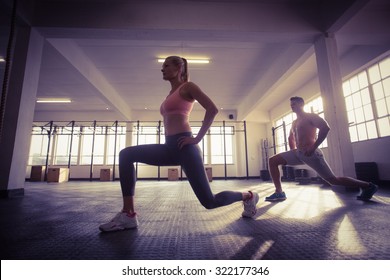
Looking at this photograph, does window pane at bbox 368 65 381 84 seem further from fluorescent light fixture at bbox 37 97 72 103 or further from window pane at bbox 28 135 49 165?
window pane at bbox 28 135 49 165

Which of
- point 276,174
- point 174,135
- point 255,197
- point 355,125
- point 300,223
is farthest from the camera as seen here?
point 355,125

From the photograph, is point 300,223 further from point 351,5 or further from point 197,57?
point 197,57

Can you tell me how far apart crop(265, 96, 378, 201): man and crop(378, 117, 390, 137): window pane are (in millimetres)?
3206

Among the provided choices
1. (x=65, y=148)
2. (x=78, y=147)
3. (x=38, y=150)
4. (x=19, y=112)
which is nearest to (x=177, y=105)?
(x=19, y=112)

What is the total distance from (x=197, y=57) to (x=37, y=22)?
355 centimetres

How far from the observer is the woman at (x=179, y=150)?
1224mm

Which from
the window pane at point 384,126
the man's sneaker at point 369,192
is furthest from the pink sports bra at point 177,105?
the window pane at point 384,126

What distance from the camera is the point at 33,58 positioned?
3660mm

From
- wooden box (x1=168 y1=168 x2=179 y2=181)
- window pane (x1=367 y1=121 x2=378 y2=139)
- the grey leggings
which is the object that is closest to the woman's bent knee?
the grey leggings

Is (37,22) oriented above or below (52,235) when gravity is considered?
above

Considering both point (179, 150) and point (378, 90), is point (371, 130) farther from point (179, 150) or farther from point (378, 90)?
point (179, 150)

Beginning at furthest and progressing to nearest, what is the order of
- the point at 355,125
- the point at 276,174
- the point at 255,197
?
the point at 355,125
the point at 276,174
the point at 255,197

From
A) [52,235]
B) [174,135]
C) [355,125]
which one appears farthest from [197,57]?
[52,235]

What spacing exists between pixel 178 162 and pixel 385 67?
5.94m
